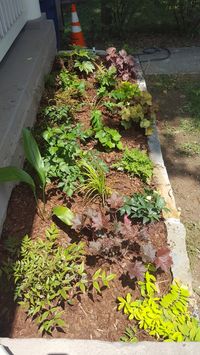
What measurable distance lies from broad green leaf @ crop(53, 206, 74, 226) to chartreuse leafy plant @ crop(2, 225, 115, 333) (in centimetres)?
18

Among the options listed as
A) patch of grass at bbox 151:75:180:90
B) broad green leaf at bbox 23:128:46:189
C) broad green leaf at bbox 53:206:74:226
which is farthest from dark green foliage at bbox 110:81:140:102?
broad green leaf at bbox 53:206:74:226

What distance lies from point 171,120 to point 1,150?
8.61ft

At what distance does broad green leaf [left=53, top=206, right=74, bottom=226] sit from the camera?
8.18 ft

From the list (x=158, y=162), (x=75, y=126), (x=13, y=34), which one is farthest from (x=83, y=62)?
(x=158, y=162)

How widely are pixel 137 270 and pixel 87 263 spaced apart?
347 mm

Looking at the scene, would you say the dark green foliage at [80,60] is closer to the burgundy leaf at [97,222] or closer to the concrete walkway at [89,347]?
the burgundy leaf at [97,222]

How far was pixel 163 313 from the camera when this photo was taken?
217 centimetres

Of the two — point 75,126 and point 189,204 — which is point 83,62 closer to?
point 75,126

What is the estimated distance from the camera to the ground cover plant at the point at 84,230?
213 centimetres

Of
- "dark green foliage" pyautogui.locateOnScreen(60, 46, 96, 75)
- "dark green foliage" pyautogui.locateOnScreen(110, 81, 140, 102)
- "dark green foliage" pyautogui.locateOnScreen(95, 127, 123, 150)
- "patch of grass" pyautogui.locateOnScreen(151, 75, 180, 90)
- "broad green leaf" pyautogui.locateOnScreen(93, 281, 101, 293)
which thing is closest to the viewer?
"broad green leaf" pyautogui.locateOnScreen(93, 281, 101, 293)

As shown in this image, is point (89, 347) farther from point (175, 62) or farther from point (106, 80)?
point (175, 62)

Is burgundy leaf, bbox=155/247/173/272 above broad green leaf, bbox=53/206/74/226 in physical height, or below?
below

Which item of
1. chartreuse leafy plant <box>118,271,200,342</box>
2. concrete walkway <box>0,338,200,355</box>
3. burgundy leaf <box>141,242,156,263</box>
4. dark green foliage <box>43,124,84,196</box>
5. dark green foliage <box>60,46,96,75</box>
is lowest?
chartreuse leafy plant <box>118,271,200,342</box>

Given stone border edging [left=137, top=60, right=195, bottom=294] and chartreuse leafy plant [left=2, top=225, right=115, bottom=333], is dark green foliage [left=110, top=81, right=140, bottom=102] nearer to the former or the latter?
stone border edging [left=137, top=60, right=195, bottom=294]
